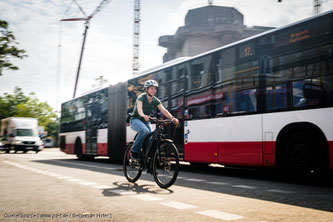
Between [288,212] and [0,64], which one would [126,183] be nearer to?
[288,212]

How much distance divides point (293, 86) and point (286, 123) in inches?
32.8

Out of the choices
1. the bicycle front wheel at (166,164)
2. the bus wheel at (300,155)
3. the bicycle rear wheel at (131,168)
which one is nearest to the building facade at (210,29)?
the bus wheel at (300,155)

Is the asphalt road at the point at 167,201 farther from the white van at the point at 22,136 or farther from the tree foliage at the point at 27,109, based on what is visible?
the tree foliage at the point at 27,109

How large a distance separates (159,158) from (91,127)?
11793mm

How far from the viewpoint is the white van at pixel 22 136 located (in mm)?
33984

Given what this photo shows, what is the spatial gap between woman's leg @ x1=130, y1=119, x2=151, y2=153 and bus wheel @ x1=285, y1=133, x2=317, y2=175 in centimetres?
317

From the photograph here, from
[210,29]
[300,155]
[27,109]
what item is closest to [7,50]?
[300,155]

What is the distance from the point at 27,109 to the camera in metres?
94.8

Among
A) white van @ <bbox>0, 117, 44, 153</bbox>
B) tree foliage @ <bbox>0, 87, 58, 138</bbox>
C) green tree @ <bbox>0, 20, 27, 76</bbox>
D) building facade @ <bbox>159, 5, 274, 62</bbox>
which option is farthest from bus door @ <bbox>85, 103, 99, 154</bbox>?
tree foliage @ <bbox>0, 87, 58, 138</bbox>

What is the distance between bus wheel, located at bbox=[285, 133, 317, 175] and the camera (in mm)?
7887

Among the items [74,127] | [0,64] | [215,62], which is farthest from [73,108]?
[215,62]

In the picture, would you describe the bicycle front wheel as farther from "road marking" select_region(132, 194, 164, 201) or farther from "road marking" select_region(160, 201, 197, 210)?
"road marking" select_region(160, 201, 197, 210)

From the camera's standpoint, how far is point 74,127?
20.8m

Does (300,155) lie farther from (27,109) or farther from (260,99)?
(27,109)
